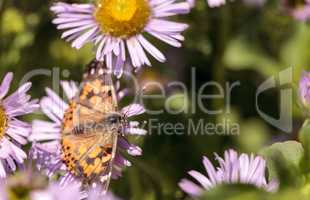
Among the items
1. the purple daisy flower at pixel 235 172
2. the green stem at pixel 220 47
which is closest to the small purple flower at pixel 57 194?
the purple daisy flower at pixel 235 172

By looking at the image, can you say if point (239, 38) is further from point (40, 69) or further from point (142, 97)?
point (40, 69)

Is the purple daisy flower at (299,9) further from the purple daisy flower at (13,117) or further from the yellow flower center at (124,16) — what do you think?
the purple daisy flower at (13,117)

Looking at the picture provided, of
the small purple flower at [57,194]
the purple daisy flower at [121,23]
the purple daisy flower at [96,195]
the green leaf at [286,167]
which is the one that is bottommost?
the purple daisy flower at [96,195]

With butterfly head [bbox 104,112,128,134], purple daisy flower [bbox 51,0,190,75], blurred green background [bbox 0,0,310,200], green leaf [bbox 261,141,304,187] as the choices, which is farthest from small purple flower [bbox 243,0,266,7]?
green leaf [bbox 261,141,304,187]

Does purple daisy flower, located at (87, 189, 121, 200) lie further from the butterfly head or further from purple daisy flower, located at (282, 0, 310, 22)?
purple daisy flower, located at (282, 0, 310, 22)

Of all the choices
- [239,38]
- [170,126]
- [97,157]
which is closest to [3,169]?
[97,157]

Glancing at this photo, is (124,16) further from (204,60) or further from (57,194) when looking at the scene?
(57,194)
